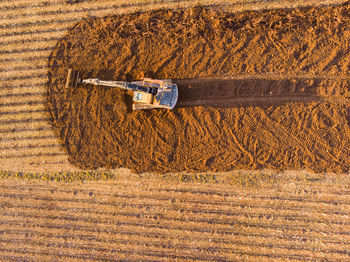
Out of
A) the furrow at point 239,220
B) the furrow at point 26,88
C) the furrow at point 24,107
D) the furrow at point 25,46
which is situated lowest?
the furrow at point 239,220

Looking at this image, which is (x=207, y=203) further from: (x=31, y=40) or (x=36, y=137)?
(x=31, y=40)

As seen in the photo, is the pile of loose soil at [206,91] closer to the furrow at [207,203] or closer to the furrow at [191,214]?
the furrow at [207,203]

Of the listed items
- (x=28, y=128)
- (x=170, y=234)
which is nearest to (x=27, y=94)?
(x=28, y=128)

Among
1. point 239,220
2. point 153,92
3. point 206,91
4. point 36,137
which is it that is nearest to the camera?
point 153,92

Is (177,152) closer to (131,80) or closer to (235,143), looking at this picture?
(235,143)

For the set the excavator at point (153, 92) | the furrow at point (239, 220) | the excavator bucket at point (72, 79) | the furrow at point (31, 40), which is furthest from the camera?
the furrow at point (31, 40)

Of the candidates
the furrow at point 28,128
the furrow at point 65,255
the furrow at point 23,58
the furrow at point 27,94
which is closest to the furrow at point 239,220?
the furrow at point 65,255
